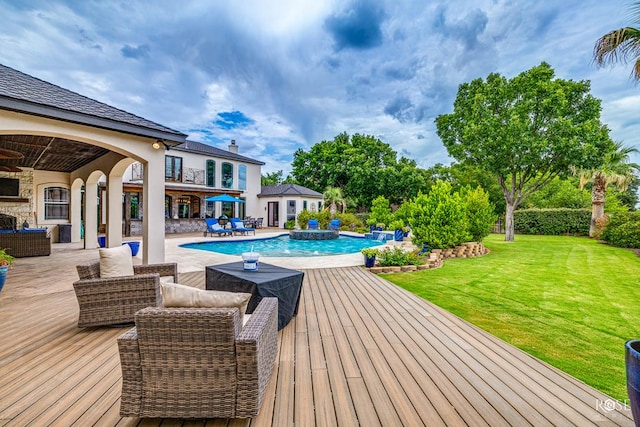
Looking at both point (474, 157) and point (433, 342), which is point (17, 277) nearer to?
point (433, 342)

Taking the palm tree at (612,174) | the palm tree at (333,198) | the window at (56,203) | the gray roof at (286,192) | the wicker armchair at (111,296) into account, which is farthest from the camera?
the palm tree at (333,198)

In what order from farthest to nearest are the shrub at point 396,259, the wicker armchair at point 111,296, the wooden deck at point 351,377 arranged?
1. the shrub at point 396,259
2. the wicker armchair at point 111,296
3. the wooden deck at point 351,377

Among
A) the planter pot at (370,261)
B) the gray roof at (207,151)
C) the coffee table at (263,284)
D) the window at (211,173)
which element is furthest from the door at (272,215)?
the coffee table at (263,284)

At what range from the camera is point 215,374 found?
1955mm

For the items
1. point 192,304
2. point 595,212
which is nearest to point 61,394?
point 192,304

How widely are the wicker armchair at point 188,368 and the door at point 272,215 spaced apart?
71.0 ft

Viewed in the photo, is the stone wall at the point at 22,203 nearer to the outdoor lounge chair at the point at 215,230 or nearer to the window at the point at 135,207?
the window at the point at 135,207

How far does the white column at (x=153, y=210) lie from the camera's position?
6355 mm

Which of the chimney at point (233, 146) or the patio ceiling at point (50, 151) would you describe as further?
the chimney at point (233, 146)

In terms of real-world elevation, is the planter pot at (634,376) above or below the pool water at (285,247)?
above

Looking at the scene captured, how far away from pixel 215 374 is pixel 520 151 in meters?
17.2

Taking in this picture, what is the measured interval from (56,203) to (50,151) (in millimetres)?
5516

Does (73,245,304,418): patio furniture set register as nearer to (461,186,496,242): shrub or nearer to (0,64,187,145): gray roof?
(0,64,187,145): gray roof

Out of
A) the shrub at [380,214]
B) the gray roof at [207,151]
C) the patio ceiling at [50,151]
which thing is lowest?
the shrub at [380,214]
